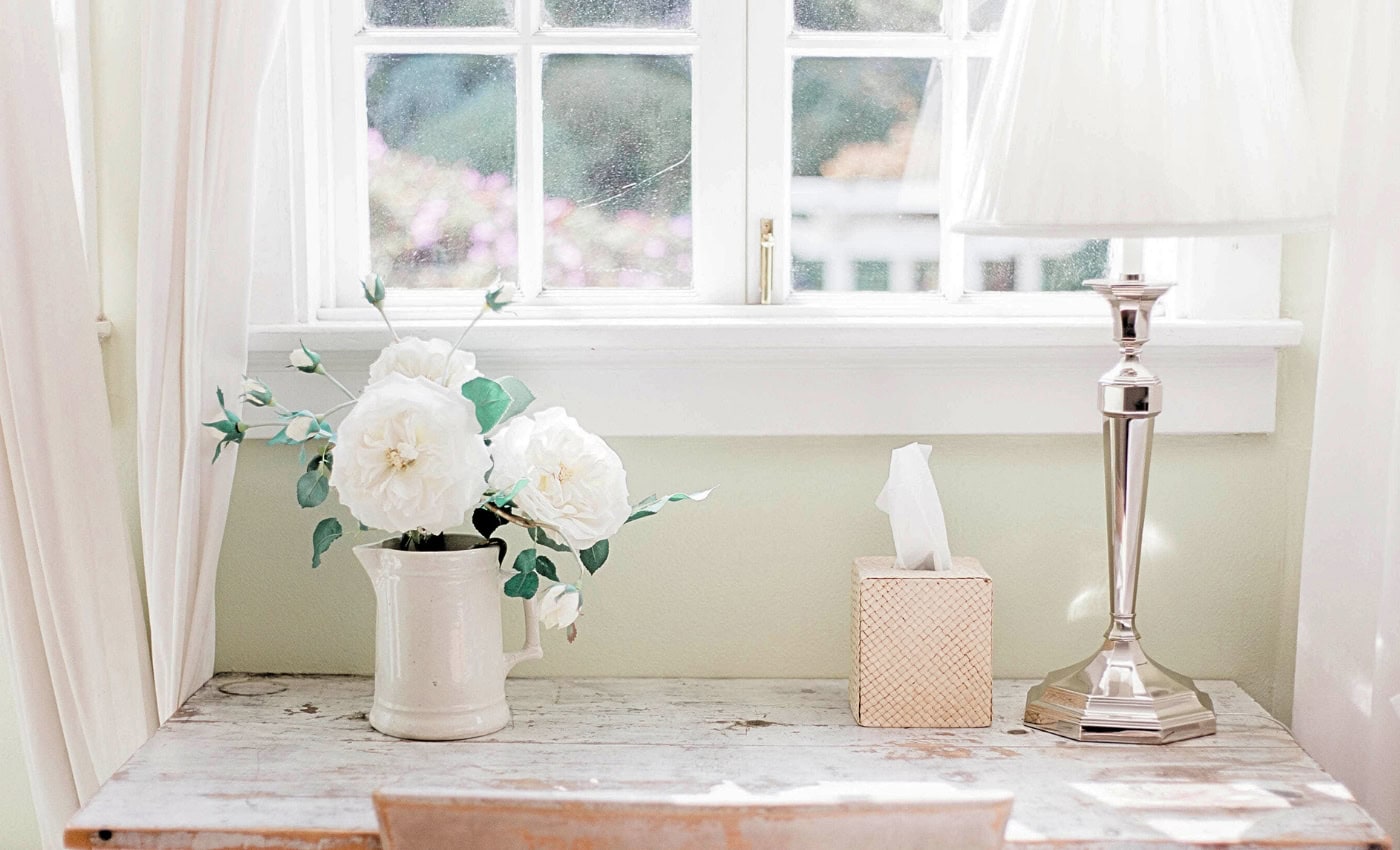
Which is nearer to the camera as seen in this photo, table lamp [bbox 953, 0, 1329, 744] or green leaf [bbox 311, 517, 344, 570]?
table lamp [bbox 953, 0, 1329, 744]

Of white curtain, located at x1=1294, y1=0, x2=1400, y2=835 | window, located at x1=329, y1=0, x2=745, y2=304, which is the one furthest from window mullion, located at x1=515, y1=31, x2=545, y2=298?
white curtain, located at x1=1294, y1=0, x2=1400, y2=835

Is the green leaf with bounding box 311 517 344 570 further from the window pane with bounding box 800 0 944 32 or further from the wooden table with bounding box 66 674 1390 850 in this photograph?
the window pane with bounding box 800 0 944 32

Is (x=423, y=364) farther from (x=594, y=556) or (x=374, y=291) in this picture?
(x=594, y=556)

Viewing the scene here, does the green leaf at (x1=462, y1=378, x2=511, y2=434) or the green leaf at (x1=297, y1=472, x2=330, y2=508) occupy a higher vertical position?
the green leaf at (x1=462, y1=378, x2=511, y2=434)

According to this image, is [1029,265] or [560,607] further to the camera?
[1029,265]

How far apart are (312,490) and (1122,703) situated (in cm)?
86

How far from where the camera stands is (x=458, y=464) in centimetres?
113

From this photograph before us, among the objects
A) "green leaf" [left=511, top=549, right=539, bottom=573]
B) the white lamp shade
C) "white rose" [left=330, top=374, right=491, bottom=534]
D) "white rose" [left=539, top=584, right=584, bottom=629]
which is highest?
the white lamp shade

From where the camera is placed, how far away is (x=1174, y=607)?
4.99 ft

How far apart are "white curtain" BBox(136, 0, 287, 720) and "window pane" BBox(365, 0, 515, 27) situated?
23cm

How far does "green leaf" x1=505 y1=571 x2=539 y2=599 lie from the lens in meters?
1.25

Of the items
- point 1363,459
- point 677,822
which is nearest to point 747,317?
point 1363,459

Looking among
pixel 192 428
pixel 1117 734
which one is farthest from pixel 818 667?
pixel 192 428

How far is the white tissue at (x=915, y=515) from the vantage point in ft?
4.29
